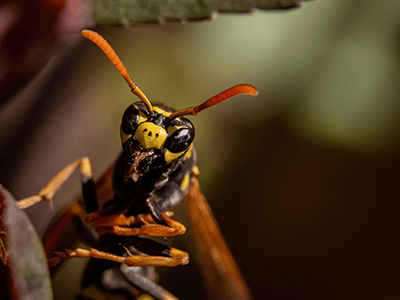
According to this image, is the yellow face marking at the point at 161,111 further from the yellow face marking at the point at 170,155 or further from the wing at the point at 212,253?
the wing at the point at 212,253

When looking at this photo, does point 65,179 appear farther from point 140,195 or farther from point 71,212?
point 140,195

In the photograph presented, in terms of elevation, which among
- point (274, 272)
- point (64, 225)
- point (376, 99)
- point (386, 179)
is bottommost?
point (274, 272)

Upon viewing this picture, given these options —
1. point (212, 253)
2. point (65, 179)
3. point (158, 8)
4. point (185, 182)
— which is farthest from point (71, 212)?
point (158, 8)

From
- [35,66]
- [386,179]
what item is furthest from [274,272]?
[35,66]

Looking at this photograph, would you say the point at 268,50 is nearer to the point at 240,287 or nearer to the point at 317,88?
the point at 317,88

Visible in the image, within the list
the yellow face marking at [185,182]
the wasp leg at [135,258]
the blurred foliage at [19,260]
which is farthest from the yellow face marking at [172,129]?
the blurred foliage at [19,260]

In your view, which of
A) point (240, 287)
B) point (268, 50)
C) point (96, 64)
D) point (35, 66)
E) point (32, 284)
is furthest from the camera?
point (268, 50)
